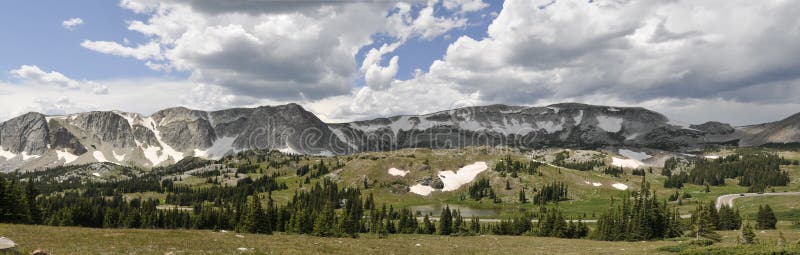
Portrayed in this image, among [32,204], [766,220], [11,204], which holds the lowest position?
[766,220]

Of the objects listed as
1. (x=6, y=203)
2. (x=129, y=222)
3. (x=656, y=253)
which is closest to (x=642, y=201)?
(x=656, y=253)

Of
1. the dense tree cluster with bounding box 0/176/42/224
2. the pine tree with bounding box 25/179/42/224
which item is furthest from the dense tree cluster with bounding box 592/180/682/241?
the pine tree with bounding box 25/179/42/224

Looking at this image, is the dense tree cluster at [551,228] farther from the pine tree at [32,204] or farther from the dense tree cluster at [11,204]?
the pine tree at [32,204]

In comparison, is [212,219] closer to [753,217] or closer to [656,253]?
[656,253]

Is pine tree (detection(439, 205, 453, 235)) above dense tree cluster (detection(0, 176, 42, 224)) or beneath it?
beneath

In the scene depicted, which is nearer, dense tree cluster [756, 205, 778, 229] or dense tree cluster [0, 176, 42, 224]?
dense tree cluster [0, 176, 42, 224]

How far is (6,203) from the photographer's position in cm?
6975

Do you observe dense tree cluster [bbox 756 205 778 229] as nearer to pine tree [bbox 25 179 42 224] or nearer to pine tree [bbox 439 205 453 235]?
pine tree [bbox 439 205 453 235]

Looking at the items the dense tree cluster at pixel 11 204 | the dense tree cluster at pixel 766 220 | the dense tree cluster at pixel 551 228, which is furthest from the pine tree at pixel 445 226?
the dense tree cluster at pixel 11 204

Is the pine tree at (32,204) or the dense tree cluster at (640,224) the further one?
the pine tree at (32,204)

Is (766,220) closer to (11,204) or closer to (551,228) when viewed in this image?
(551,228)

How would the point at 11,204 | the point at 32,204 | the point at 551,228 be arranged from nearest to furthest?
the point at 11,204
the point at 32,204
the point at 551,228

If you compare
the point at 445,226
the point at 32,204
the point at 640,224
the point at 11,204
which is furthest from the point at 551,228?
the point at 32,204

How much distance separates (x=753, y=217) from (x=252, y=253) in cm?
17103
